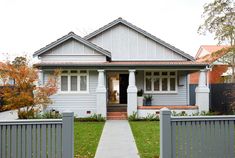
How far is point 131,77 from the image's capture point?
1759 centimetres

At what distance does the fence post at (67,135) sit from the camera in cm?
541

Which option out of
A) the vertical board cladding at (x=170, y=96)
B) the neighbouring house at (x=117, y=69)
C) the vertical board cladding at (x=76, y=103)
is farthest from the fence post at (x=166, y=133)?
the vertical board cladding at (x=170, y=96)

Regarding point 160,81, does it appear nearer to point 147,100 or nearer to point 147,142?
point 147,100

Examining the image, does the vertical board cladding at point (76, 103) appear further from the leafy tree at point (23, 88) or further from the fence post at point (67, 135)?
the fence post at point (67, 135)

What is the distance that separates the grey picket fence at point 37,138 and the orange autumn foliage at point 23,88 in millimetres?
10485

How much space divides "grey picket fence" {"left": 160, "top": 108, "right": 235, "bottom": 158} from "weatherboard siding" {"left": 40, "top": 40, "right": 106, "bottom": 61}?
528 inches

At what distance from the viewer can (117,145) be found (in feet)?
31.0

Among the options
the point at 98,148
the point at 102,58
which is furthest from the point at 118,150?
the point at 102,58

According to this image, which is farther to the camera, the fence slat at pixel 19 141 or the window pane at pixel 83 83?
the window pane at pixel 83 83

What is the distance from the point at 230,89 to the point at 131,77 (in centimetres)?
617

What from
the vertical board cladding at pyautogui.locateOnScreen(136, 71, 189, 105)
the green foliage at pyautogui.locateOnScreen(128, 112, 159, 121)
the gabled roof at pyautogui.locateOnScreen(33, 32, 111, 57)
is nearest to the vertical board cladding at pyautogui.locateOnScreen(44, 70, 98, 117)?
the green foliage at pyautogui.locateOnScreen(128, 112, 159, 121)

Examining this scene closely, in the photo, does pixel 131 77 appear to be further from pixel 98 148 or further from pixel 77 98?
pixel 98 148

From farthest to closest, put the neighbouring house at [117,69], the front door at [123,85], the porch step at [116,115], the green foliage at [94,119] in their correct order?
the front door at [123,85] < the porch step at [116,115] < the neighbouring house at [117,69] < the green foliage at [94,119]

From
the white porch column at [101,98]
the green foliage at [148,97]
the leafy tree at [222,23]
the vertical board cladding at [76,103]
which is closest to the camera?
the white porch column at [101,98]
